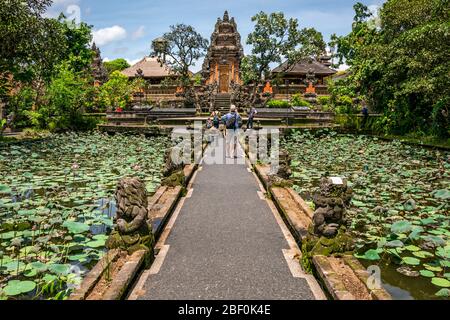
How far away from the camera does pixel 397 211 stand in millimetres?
6605

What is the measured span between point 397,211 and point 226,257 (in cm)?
351

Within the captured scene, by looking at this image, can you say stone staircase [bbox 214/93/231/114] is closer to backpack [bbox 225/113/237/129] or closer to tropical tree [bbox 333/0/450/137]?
tropical tree [bbox 333/0/450/137]

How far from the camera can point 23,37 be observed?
15.0 metres

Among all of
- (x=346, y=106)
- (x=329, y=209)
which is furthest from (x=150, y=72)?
(x=329, y=209)

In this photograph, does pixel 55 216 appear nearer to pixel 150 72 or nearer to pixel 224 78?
pixel 224 78

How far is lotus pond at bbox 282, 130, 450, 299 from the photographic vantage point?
441 cm

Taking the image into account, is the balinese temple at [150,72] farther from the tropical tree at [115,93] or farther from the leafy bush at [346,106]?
the leafy bush at [346,106]

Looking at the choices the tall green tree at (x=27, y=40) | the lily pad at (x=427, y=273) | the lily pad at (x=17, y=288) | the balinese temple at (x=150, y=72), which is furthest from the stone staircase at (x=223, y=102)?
the lily pad at (x=17, y=288)

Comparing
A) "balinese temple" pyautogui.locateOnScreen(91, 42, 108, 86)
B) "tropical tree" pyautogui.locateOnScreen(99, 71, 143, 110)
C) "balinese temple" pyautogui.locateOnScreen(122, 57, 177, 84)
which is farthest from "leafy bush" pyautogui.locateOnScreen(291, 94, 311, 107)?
"balinese temple" pyautogui.locateOnScreen(91, 42, 108, 86)

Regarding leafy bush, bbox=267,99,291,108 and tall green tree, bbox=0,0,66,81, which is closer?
tall green tree, bbox=0,0,66,81

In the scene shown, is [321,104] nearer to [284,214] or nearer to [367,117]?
[367,117]

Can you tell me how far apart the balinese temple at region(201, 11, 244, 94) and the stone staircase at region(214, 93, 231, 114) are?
296 cm

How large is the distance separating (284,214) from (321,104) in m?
32.4
